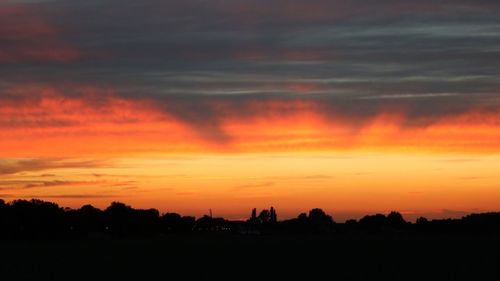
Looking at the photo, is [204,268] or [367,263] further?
[367,263]

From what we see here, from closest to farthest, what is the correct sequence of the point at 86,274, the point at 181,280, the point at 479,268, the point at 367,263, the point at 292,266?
the point at 181,280
the point at 86,274
the point at 479,268
the point at 292,266
the point at 367,263

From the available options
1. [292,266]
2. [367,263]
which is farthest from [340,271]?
[367,263]

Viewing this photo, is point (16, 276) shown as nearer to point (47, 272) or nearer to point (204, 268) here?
point (47, 272)

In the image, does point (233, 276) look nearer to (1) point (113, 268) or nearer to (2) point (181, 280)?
(2) point (181, 280)

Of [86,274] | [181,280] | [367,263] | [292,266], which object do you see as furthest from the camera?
[367,263]

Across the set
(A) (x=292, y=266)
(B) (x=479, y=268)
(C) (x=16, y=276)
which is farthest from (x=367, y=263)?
(C) (x=16, y=276)

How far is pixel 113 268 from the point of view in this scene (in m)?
68.5

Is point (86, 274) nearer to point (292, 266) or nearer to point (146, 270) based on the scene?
point (146, 270)

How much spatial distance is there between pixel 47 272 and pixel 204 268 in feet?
35.7

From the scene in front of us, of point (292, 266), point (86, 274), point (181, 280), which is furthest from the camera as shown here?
point (292, 266)

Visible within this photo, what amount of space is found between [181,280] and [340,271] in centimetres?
1286

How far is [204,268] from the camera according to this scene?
224ft

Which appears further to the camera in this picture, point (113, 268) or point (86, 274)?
point (113, 268)

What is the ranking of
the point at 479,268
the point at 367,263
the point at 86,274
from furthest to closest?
the point at 367,263 < the point at 479,268 < the point at 86,274
